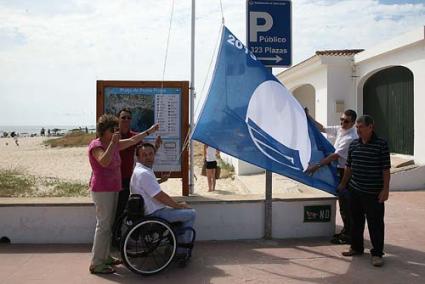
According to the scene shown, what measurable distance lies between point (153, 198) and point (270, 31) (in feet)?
8.87

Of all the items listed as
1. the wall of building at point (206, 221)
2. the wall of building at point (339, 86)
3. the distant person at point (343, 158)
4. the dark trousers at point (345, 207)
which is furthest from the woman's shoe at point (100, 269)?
the wall of building at point (339, 86)

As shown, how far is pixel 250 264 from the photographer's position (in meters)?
5.21

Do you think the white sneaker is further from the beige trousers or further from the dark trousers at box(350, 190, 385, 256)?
the beige trousers

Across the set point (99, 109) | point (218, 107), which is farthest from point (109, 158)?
point (99, 109)

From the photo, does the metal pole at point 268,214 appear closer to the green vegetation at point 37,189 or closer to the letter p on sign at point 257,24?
the letter p on sign at point 257,24

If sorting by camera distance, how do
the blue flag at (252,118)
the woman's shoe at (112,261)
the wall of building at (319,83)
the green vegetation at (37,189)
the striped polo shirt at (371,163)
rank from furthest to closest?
the wall of building at (319,83)
the green vegetation at (37,189)
the blue flag at (252,118)
the striped polo shirt at (371,163)
the woman's shoe at (112,261)

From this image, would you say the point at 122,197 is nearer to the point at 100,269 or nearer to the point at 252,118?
the point at 100,269

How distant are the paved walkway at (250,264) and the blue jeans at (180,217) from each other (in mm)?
322

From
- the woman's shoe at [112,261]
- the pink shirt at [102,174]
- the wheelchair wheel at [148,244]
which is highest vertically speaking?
the pink shirt at [102,174]

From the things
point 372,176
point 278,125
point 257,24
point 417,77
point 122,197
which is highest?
point 417,77

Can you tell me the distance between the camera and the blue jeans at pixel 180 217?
4941mm

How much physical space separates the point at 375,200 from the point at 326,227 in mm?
1259

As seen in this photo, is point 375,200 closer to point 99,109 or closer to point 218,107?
A: point 218,107

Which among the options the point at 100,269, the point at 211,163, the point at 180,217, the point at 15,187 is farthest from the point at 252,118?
the point at 15,187
